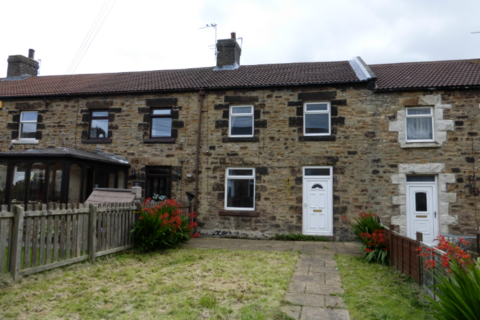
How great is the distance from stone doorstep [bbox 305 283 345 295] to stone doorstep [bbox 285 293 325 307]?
0.69 ft

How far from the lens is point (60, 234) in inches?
267

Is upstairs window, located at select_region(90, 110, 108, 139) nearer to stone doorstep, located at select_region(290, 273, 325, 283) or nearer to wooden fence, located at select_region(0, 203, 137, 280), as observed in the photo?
wooden fence, located at select_region(0, 203, 137, 280)

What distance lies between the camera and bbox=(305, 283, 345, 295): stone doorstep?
217 inches

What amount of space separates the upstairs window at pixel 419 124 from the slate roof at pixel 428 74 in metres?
0.79

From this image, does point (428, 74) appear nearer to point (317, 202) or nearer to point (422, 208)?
point (422, 208)

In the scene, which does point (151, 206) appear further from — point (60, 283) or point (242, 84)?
point (242, 84)

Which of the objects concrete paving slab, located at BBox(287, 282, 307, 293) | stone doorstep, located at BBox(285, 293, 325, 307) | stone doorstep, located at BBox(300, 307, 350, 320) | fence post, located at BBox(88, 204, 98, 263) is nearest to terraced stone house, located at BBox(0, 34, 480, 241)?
fence post, located at BBox(88, 204, 98, 263)

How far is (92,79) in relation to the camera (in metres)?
16.2

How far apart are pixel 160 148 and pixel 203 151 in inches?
63.3

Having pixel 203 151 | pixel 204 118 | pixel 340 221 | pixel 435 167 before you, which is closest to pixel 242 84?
pixel 204 118

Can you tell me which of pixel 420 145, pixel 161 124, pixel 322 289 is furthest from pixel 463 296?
pixel 161 124

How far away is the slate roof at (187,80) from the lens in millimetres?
13016

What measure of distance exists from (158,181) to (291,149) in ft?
16.0

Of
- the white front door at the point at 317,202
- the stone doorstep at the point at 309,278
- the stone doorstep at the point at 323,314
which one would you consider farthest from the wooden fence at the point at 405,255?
the white front door at the point at 317,202
